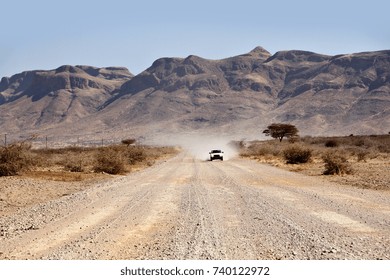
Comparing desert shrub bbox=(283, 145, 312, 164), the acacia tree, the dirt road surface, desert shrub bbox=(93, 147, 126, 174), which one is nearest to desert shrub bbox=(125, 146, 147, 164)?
desert shrub bbox=(93, 147, 126, 174)

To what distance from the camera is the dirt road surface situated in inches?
355

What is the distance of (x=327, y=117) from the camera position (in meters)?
159

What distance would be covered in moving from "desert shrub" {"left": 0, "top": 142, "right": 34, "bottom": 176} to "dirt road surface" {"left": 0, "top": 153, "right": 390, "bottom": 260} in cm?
862

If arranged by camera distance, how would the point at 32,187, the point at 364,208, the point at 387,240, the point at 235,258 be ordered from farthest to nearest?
the point at 32,187
the point at 364,208
the point at 387,240
the point at 235,258

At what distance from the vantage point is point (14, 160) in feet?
89.2

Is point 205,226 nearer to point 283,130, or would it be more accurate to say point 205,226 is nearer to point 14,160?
point 14,160

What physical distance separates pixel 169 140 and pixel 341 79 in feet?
238

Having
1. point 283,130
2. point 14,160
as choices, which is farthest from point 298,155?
point 283,130

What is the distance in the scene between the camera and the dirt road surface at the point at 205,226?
9.01m

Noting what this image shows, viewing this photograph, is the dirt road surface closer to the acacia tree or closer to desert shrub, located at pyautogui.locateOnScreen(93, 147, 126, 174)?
desert shrub, located at pyautogui.locateOnScreen(93, 147, 126, 174)

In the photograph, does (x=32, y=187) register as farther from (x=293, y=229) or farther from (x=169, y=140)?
(x=169, y=140)

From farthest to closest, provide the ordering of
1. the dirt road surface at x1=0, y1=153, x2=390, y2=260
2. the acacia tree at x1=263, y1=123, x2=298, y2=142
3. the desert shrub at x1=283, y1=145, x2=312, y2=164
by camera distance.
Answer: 1. the acacia tree at x1=263, y1=123, x2=298, y2=142
2. the desert shrub at x1=283, y1=145, x2=312, y2=164
3. the dirt road surface at x1=0, y1=153, x2=390, y2=260

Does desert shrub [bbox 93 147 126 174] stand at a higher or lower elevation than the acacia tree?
higher

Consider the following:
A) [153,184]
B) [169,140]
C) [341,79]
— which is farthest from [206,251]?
[341,79]
